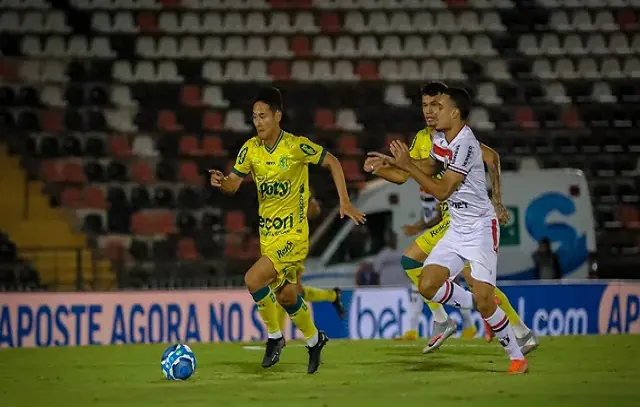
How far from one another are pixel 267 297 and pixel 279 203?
33.3 inches

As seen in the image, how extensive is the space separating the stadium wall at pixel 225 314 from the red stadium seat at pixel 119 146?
23.2ft

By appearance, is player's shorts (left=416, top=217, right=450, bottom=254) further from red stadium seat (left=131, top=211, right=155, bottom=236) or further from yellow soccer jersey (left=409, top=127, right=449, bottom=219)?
red stadium seat (left=131, top=211, right=155, bottom=236)

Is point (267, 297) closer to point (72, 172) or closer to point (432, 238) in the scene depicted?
point (432, 238)

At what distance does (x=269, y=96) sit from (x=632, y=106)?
1689 cm

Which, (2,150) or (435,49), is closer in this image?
(2,150)

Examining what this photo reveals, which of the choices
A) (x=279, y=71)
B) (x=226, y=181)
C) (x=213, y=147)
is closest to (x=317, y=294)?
(x=226, y=181)

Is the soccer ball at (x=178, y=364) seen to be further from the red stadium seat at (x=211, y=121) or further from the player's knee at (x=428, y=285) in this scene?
the red stadium seat at (x=211, y=121)

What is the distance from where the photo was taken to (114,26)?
25875 millimetres

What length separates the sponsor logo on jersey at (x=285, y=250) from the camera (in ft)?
Answer: 34.7

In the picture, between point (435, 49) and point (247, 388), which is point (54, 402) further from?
point (435, 49)

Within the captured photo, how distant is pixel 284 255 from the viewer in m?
10.6

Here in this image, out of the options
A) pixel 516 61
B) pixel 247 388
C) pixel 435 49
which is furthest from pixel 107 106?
pixel 247 388

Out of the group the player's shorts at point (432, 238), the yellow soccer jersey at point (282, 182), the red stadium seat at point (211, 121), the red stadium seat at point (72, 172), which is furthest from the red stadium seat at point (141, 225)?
the yellow soccer jersey at point (282, 182)

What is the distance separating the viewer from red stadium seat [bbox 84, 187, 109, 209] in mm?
23016
